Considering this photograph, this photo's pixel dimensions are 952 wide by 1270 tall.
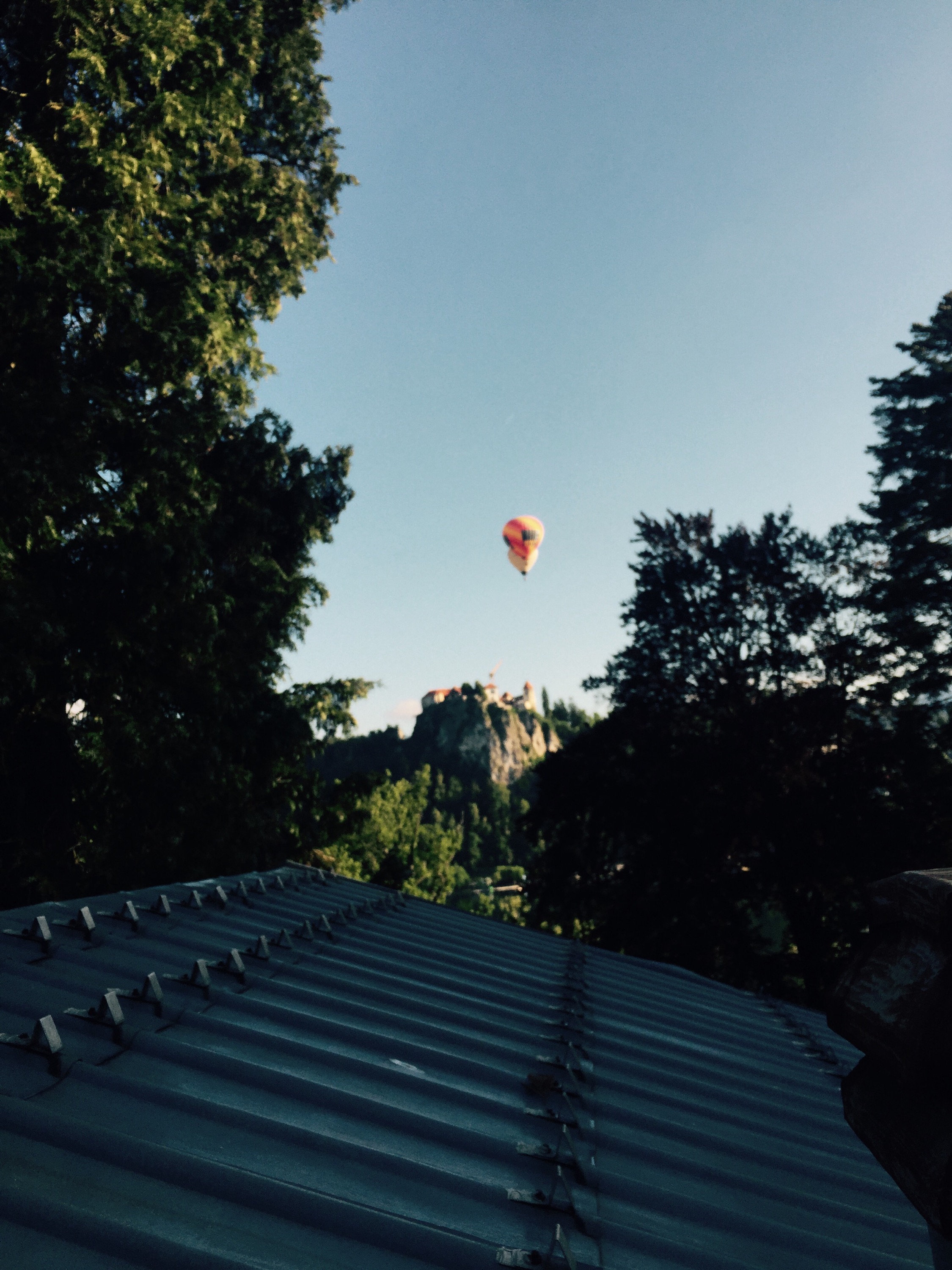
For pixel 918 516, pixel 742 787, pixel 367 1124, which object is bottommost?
pixel 367 1124

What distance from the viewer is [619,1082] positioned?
10.4 ft

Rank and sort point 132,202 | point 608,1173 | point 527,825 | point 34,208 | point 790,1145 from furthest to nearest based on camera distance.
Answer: point 527,825, point 132,202, point 34,208, point 790,1145, point 608,1173

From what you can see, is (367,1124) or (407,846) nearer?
(367,1124)

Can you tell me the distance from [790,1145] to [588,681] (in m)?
14.6

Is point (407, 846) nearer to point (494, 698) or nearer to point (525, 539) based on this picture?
point (525, 539)

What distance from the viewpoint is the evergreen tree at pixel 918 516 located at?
1711 cm

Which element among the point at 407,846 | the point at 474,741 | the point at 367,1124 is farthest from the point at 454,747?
the point at 367,1124

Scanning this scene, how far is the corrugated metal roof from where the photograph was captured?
1557mm

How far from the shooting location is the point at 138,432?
1209 centimetres

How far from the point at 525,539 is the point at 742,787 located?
3724 cm

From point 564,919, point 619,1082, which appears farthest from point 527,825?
point 619,1082

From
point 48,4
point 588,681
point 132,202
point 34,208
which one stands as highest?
point 48,4

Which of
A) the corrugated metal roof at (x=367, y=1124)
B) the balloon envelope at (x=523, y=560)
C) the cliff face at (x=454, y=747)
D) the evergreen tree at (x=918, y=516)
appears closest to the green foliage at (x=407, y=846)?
the balloon envelope at (x=523, y=560)

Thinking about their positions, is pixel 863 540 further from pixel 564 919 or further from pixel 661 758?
pixel 564 919
